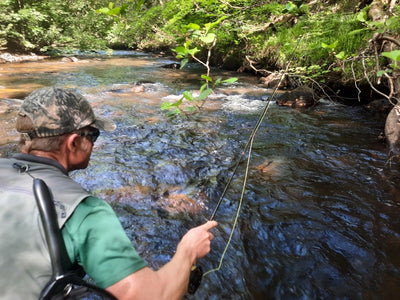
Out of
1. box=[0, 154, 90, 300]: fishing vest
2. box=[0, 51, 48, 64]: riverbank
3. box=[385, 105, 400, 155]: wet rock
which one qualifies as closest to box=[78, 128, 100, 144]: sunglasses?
box=[0, 154, 90, 300]: fishing vest

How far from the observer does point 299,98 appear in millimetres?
9008

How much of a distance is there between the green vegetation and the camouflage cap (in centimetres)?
71

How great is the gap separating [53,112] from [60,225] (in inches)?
26.1

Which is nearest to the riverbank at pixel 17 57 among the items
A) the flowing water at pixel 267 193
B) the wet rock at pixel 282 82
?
the flowing water at pixel 267 193

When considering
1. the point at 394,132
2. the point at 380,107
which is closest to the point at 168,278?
the point at 394,132

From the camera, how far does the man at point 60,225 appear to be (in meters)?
1.14

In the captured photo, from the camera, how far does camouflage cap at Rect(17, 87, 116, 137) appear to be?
1511 millimetres

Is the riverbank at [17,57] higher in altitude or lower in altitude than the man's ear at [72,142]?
lower

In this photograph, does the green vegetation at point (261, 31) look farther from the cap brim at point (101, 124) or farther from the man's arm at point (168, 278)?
the man's arm at point (168, 278)

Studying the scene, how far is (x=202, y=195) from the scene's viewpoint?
4.17m

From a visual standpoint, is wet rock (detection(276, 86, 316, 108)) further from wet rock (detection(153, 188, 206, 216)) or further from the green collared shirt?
the green collared shirt

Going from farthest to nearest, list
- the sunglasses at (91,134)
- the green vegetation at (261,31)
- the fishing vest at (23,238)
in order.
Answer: the green vegetation at (261,31) → the sunglasses at (91,134) → the fishing vest at (23,238)

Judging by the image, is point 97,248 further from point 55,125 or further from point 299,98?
point 299,98

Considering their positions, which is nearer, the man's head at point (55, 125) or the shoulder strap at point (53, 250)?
the shoulder strap at point (53, 250)
